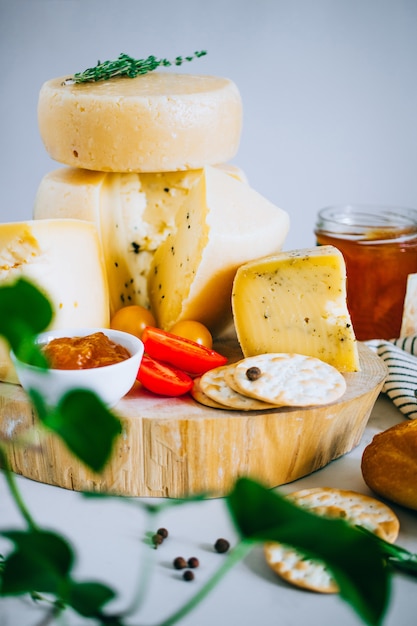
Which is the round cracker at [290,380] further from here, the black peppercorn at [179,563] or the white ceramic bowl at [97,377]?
the black peppercorn at [179,563]

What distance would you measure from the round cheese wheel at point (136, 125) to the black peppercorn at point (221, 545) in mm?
897

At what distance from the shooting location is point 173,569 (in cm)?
124

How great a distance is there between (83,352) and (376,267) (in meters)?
0.96

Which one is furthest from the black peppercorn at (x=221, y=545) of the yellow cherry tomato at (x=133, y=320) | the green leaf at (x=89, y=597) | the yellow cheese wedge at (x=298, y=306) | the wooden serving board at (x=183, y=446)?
the green leaf at (x=89, y=597)

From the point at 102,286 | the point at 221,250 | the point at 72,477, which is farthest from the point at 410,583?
the point at 102,286

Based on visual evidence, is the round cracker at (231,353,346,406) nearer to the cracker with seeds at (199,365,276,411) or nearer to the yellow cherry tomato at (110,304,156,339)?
the cracker with seeds at (199,365,276,411)

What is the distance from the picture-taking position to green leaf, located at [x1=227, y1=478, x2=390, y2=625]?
1.38 ft

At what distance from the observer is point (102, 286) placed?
5.65ft

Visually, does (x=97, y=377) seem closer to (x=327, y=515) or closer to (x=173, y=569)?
(x=173, y=569)

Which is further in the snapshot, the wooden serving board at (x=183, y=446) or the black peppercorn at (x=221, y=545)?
the wooden serving board at (x=183, y=446)

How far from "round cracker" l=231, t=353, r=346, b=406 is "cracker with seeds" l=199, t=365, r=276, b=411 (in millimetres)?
18

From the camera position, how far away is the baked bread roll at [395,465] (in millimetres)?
1322

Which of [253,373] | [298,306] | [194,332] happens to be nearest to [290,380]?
[253,373]

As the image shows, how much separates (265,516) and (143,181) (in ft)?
5.03
